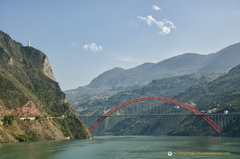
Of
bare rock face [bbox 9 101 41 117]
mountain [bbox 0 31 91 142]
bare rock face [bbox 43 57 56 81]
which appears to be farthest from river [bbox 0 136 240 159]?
bare rock face [bbox 43 57 56 81]

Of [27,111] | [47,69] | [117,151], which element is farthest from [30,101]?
[47,69]

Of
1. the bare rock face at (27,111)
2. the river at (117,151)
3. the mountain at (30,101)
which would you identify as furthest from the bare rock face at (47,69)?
the river at (117,151)

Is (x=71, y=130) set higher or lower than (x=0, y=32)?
lower

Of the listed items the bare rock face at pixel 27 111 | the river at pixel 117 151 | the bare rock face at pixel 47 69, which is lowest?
the river at pixel 117 151

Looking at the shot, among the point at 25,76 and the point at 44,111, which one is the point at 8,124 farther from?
the point at 25,76

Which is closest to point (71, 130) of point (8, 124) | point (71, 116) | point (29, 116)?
point (71, 116)

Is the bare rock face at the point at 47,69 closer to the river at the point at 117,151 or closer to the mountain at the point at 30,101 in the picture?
the mountain at the point at 30,101

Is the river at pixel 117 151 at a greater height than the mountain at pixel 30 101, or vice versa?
the mountain at pixel 30 101

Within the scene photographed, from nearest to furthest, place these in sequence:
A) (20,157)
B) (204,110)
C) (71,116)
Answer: (20,157) → (71,116) → (204,110)

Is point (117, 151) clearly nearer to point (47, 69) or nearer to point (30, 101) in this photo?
point (30, 101)
